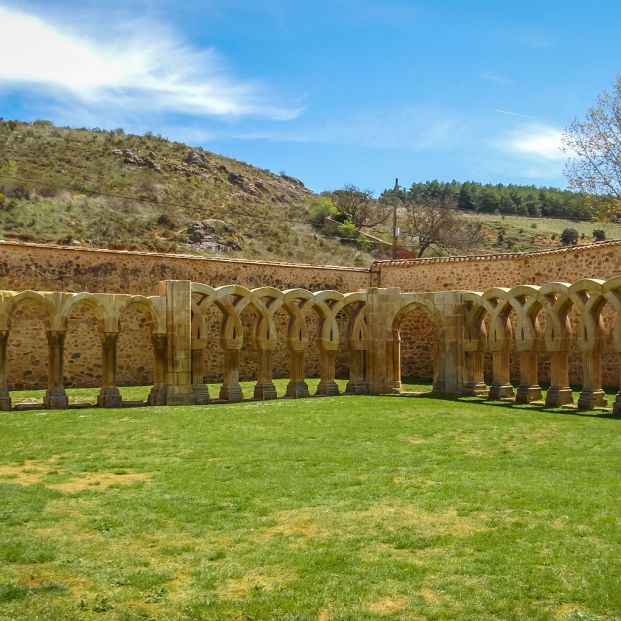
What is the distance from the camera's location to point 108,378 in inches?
634

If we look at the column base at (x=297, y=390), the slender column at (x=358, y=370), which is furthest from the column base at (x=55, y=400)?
the slender column at (x=358, y=370)

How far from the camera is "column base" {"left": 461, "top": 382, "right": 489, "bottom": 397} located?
712 inches

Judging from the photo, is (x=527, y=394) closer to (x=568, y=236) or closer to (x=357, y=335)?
(x=357, y=335)

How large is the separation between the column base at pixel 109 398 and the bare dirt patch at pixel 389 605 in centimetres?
1169

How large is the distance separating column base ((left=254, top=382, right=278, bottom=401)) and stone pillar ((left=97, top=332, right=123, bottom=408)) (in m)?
3.17

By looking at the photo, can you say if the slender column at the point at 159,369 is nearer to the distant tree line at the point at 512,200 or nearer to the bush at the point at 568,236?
the bush at the point at 568,236

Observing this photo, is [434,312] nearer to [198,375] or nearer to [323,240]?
[198,375]

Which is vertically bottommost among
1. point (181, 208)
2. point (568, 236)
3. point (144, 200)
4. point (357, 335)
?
point (357, 335)

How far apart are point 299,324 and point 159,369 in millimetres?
3488

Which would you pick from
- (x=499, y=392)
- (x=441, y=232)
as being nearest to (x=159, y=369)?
(x=499, y=392)

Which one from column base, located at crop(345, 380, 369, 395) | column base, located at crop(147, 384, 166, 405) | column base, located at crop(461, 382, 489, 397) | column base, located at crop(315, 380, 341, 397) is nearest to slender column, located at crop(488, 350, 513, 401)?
column base, located at crop(461, 382, 489, 397)

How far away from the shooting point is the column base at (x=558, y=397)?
1578cm

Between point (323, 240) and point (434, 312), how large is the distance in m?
23.6

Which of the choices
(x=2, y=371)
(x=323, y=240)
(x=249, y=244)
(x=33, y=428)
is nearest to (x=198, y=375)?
(x=2, y=371)
